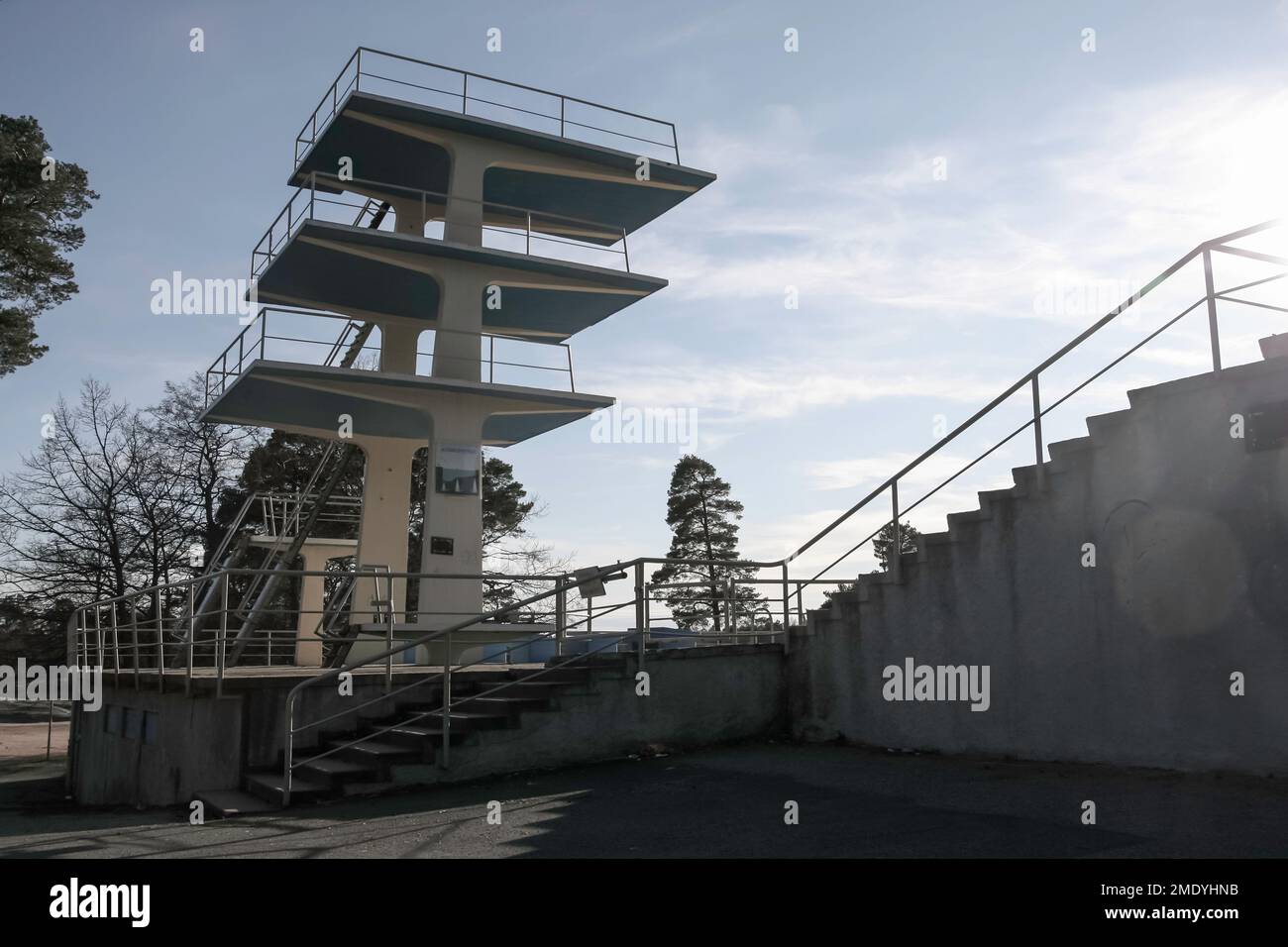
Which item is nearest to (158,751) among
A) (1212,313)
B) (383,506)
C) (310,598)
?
(383,506)

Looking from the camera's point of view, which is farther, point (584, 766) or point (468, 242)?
point (468, 242)

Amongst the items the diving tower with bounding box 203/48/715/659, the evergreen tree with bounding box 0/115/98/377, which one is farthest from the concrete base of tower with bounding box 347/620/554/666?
the evergreen tree with bounding box 0/115/98/377

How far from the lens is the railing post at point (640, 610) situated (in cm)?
1257

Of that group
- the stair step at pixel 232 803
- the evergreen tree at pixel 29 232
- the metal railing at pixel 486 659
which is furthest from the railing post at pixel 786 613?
the evergreen tree at pixel 29 232

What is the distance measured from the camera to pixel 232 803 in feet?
36.2

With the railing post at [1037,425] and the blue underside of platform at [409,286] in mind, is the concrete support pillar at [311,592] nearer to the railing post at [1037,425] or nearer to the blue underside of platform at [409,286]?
the blue underside of platform at [409,286]

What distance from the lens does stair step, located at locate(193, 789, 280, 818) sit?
34.8ft

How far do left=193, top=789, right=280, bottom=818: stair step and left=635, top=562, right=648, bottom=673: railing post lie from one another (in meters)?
4.20

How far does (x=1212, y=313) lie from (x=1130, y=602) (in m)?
2.62

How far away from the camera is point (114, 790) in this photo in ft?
52.4

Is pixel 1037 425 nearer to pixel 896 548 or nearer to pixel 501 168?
pixel 896 548
